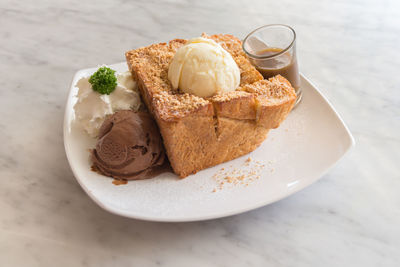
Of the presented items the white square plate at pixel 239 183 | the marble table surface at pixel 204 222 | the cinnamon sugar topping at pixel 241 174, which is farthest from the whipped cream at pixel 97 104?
the cinnamon sugar topping at pixel 241 174

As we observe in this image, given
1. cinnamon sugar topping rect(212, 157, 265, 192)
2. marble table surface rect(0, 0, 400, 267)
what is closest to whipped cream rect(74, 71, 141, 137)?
marble table surface rect(0, 0, 400, 267)

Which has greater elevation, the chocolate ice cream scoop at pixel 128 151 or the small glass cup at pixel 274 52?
the small glass cup at pixel 274 52

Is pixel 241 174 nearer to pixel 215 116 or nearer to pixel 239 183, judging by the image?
pixel 239 183

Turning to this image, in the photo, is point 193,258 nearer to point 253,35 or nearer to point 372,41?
point 253,35

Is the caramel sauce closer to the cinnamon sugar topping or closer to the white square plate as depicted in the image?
the white square plate

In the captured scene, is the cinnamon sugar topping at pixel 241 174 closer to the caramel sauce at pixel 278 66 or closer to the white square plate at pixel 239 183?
the white square plate at pixel 239 183

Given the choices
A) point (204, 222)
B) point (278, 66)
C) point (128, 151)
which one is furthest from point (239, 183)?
point (278, 66)

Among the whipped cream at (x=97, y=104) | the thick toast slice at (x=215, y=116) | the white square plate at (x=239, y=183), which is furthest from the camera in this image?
the whipped cream at (x=97, y=104)
